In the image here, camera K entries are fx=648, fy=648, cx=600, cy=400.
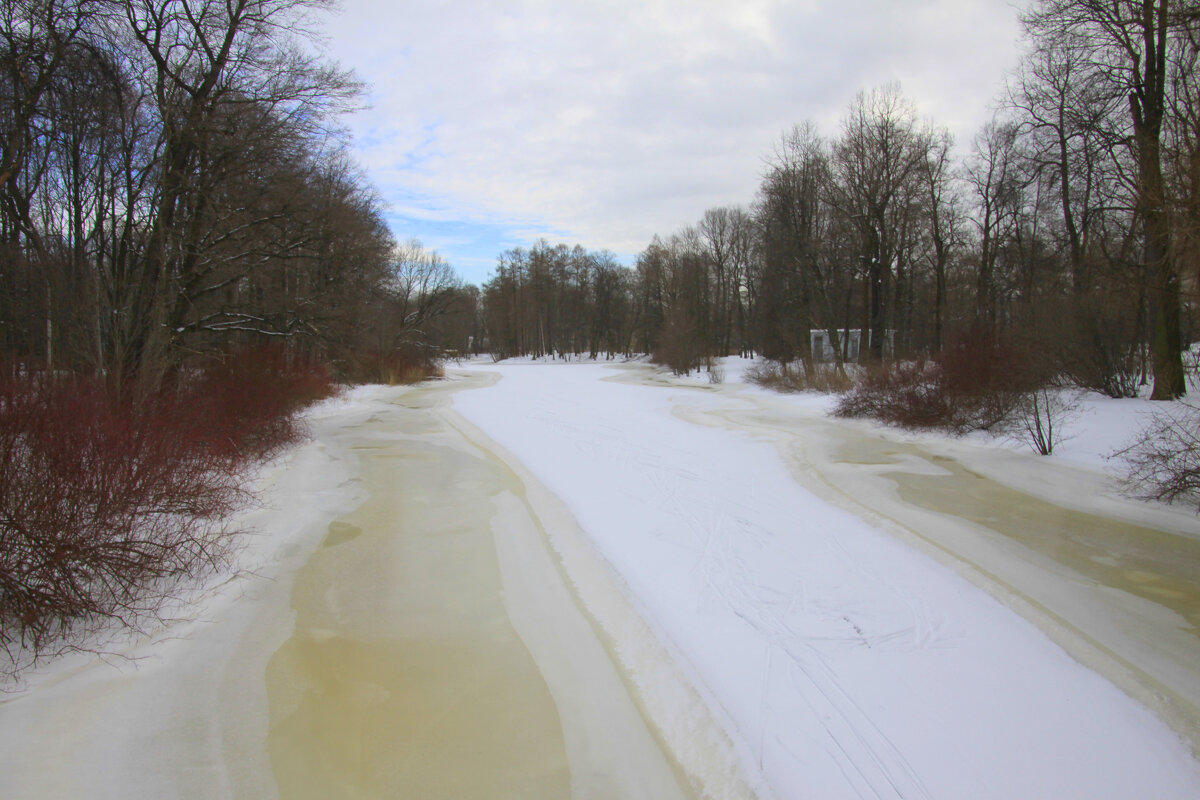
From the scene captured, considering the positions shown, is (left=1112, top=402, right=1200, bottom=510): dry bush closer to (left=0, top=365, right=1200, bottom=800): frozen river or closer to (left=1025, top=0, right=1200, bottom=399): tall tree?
(left=0, top=365, right=1200, bottom=800): frozen river

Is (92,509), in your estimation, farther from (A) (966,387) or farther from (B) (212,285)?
(A) (966,387)

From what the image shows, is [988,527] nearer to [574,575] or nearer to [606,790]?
[574,575]

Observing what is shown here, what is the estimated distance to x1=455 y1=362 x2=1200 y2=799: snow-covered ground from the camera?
3.38m

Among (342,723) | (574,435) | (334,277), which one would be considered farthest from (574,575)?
(334,277)

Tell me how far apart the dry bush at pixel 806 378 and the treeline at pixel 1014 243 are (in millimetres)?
852

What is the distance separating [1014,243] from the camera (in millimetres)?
36344

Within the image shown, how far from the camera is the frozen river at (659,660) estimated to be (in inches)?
134

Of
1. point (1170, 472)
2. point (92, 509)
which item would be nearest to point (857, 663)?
point (92, 509)

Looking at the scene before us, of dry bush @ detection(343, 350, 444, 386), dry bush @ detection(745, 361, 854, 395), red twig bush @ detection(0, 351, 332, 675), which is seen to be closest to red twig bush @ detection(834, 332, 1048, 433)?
dry bush @ detection(745, 361, 854, 395)

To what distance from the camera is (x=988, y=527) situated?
766 centimetres

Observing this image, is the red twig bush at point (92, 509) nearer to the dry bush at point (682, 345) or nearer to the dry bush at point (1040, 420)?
the dry bush at point (1040, 420)

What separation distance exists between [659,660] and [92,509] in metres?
5.00

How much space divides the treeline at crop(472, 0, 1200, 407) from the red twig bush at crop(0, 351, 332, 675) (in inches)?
408

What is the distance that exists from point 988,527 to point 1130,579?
1.70 metres
